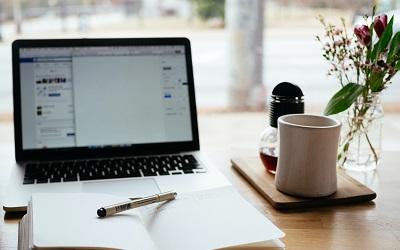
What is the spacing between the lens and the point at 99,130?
3.76ft

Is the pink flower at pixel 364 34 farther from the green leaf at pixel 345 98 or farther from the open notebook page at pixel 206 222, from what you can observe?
the open notebook page at pixel 206 222

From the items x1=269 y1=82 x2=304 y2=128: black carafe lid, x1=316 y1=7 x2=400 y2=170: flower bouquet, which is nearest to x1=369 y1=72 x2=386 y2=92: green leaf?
x1=316 y1=7 x2=400 y2=170: flower bouquet

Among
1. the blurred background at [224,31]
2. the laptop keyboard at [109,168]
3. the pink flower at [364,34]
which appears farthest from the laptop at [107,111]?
the blurred background at [224,31]

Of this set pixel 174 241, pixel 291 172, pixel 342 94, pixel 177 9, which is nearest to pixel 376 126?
pixel 342 94

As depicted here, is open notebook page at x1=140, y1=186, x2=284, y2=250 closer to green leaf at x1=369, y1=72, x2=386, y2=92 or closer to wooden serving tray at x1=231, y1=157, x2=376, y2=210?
wooden serving tray at x1=231, y1=157, x2=376, y2=210

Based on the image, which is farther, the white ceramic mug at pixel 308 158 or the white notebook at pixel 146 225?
the white ceramic mug at pixel 308 158

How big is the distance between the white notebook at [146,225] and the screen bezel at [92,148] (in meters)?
0.30

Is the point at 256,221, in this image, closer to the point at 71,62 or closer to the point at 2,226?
the point at 2,226

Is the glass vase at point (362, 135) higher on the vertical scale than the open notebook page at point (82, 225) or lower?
higher

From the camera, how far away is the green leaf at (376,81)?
1.01 m

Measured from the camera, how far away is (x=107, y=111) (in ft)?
3.80

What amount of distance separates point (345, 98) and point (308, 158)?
182 mm

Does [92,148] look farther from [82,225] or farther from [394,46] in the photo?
[394,46]

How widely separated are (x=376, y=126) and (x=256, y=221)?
1.46 feet
